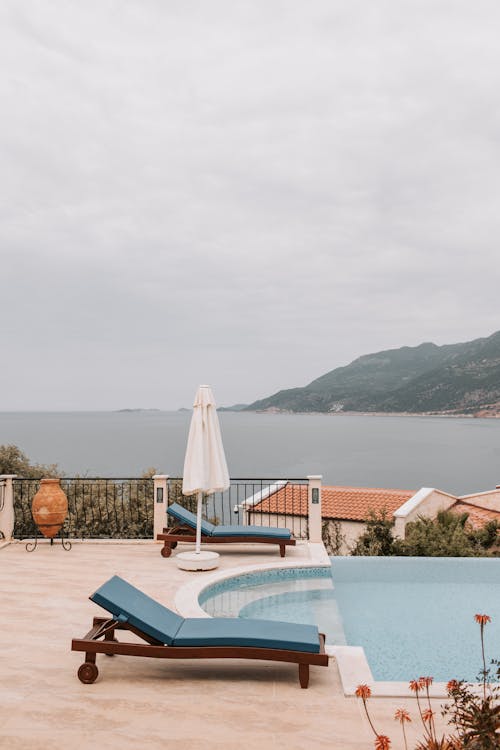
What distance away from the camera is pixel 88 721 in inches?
155

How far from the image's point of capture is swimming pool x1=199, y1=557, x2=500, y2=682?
6363 mm

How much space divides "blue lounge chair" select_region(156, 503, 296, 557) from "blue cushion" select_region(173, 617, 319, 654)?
3997 mm

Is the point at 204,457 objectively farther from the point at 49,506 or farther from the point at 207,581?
the point at 49,506

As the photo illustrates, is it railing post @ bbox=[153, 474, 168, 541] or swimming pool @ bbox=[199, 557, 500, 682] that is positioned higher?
railing post @ bbox=[153, 474, 168, 541]

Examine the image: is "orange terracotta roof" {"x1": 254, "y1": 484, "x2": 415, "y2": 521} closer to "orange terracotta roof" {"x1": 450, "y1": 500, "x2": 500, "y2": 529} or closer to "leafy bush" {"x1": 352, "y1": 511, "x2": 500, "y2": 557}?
"orange terracotta roof" {"x1": 450, "y1": 500, "x2": 500, "y2": 529}

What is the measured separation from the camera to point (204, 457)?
8.33 m

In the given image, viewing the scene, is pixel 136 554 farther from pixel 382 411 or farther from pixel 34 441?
pixel 34 441

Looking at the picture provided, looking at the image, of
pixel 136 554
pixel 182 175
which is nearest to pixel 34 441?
pixel 182 175

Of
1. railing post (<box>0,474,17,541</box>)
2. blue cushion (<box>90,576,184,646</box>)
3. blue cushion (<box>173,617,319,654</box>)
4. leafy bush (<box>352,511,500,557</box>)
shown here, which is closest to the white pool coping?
blue cushion (<box>173,617,319,654</box>)

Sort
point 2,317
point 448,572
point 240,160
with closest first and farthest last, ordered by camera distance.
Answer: point 448,572 → point 240,160 → point 2,317

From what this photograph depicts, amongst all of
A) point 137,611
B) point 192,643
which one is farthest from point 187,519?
point 192,643

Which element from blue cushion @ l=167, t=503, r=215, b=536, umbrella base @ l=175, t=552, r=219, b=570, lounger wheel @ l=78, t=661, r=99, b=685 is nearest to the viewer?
lounger wheel @ l=78, t=661, r=99, b=685

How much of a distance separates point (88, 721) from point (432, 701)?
2588mm

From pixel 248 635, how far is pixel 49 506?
18.5ft
